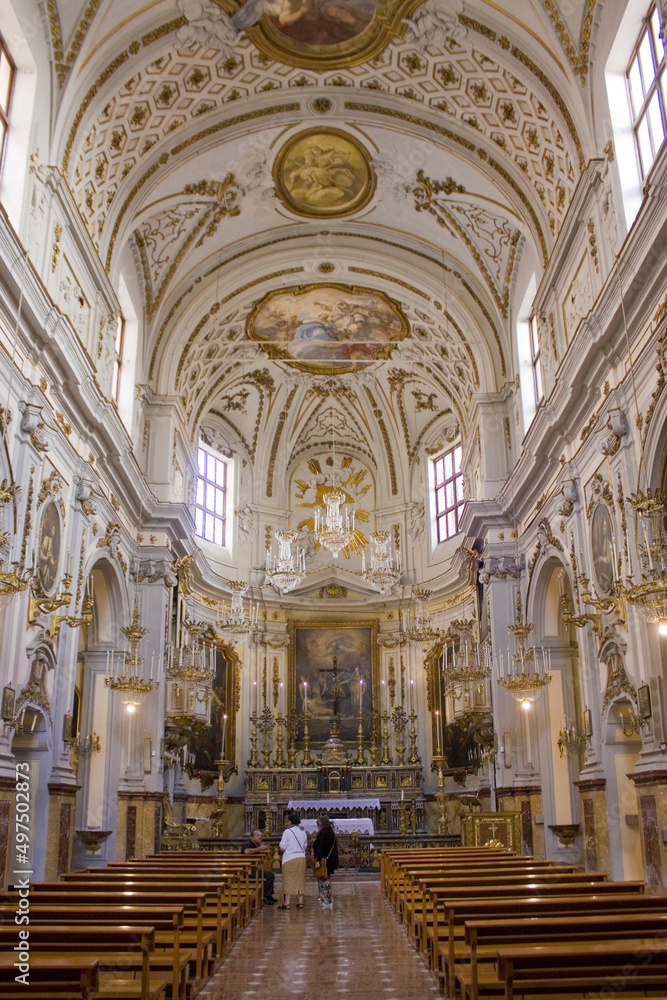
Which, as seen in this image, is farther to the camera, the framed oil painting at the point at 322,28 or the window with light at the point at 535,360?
the window with light at the point at 535,360

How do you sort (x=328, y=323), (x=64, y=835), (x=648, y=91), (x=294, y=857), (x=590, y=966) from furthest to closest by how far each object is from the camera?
(x=328, y=323), (x=64, y=835), (x=294, y=857), (x=648, y=91), (x=590, y=966)

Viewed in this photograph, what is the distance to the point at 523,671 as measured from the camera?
15.9 metres

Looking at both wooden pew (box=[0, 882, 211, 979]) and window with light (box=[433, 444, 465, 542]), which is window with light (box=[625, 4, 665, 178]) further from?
window with light (box=[433, 444, 465, 542])

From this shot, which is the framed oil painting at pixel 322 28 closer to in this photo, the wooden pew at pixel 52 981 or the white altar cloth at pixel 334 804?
the wooden pew at pixel 52 981

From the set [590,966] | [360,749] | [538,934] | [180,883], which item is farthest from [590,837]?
[360,749]

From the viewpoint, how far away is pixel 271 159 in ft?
58.7

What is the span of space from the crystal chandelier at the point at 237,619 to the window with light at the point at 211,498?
1786 mm

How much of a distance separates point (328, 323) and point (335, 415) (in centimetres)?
525

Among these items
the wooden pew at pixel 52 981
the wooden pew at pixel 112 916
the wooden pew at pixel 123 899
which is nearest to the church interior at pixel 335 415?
the wooden pew at pixel 123 899

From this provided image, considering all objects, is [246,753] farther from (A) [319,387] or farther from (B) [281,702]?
(A) [319,387]

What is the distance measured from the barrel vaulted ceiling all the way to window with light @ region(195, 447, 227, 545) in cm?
275

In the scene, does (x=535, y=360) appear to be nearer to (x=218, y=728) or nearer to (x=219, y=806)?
(x=218, y=728)

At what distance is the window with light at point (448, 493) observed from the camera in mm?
26422

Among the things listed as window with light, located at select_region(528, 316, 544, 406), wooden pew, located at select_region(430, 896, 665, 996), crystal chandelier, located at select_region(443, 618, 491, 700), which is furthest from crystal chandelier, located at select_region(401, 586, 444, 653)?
wooden pew, located at select_region(430, 896, 665, 996)
